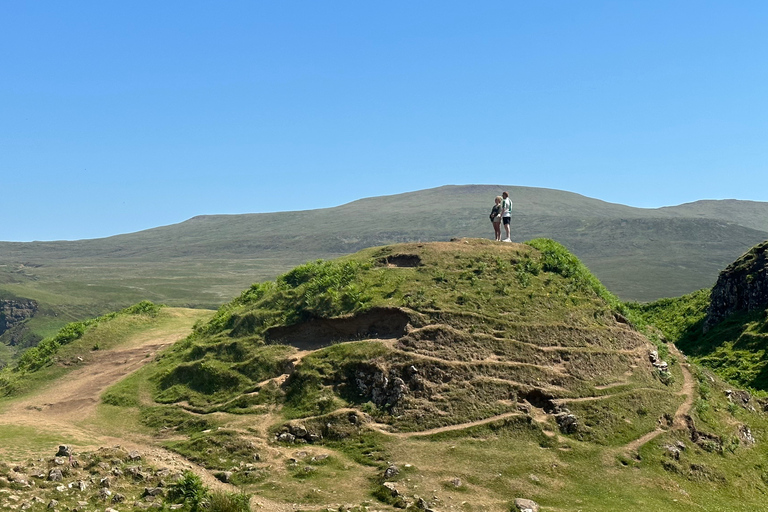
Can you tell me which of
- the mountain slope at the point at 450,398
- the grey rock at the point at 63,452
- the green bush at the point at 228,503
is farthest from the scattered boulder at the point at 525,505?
the grey rock at the point at 63,452

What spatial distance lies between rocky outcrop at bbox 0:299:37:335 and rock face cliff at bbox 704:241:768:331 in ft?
289

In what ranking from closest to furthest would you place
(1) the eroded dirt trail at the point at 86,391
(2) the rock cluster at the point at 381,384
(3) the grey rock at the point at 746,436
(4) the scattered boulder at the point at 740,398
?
1. (2) the rock cluster at the point at 381,384
2. (1) the eroded dirt trail at the point at 86,391
3. (3) the grey rock at the point at 746,436
4. (4) the scattered boulder at the point at 740,398

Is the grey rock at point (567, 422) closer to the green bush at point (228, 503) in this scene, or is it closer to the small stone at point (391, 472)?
the small stone at point (391, 472)

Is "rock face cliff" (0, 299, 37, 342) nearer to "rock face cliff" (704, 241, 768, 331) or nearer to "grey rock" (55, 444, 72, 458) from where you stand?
"grey rock" (55, 444, 72, 458)

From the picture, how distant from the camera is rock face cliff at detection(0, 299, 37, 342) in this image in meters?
93.6

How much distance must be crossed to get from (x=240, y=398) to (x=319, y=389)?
7.72 ft

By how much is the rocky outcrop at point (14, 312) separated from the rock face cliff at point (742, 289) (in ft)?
289

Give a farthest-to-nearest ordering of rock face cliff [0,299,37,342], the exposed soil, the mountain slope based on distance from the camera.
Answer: rock face cliff [0,299,37,342]
the exposed soil
the mountain slope

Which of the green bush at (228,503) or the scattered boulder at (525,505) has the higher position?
the green bush at (228,503)

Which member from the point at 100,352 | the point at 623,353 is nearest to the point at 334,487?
the point at 623,353

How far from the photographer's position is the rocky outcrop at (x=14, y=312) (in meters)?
93.7

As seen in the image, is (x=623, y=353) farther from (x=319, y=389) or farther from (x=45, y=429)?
(x=45, y=429)

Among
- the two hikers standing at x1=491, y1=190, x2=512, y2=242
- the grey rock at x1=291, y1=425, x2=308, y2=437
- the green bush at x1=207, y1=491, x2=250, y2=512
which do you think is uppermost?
the two hikers standing at x1=491, y1=190, x2=512, y2=242

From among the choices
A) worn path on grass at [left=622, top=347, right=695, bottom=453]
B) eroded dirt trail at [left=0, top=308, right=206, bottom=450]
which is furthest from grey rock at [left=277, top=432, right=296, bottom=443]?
worn path on grass at [left=622, top=347, right=695, bottom=453]
